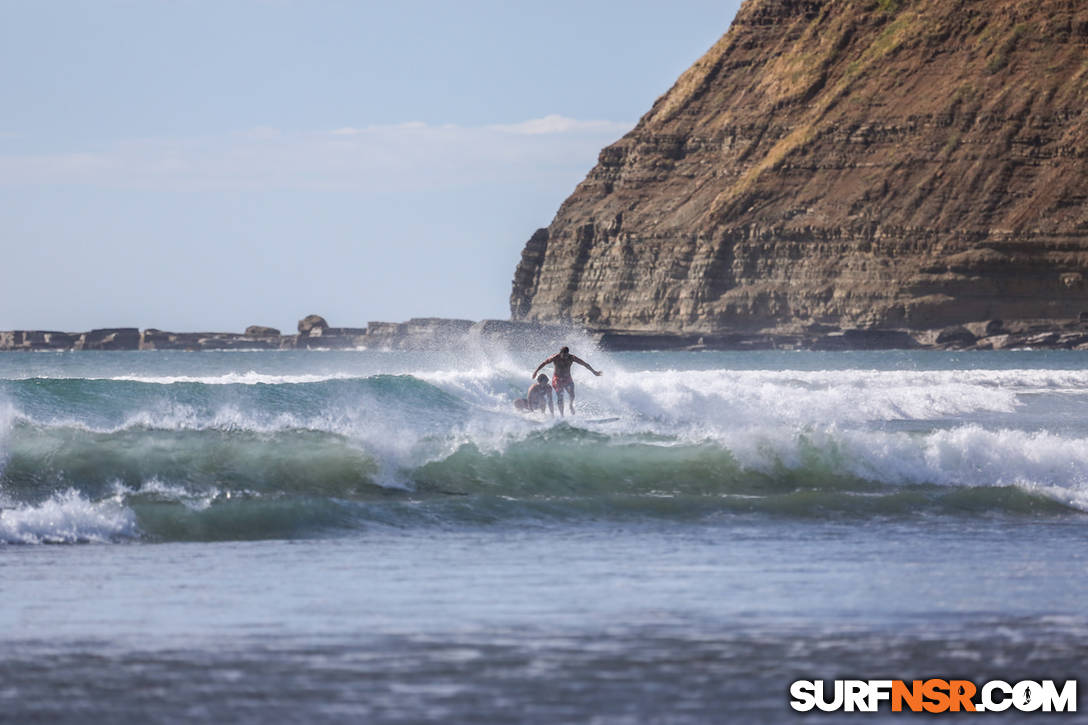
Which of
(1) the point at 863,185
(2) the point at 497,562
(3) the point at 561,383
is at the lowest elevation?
(2) the point at 497,562

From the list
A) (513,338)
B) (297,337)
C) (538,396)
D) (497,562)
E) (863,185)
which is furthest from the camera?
(297,337)

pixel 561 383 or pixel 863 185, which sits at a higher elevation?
pixel 863 185

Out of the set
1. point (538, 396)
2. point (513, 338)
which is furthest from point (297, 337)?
point (538, 396)

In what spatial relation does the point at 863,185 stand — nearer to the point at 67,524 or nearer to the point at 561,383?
the point at 561,383

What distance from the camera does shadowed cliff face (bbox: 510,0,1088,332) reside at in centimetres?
12181

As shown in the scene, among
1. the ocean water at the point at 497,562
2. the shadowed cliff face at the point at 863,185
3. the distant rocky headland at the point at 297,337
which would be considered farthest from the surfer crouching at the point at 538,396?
the distant rocky headland at the point at 297,337

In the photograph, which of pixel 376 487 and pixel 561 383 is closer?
pixel 376 487

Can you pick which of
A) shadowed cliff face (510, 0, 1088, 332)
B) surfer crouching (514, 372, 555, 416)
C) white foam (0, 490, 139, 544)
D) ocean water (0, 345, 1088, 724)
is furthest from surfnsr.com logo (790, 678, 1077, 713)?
shadowed cliff face (510, 0, 1088, 332)

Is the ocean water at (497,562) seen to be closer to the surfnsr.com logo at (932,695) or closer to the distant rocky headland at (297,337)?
the surfnsr.com logo at (932,695)

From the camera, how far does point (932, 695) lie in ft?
26.7

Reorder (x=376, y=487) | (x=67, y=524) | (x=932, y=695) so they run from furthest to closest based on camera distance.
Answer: (x=376, y=487) → (x=67, y=524) → (x=932, y=695)

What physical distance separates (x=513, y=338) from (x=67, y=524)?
412ft

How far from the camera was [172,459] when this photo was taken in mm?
18281

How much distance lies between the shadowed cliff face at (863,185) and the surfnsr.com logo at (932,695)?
383ft
